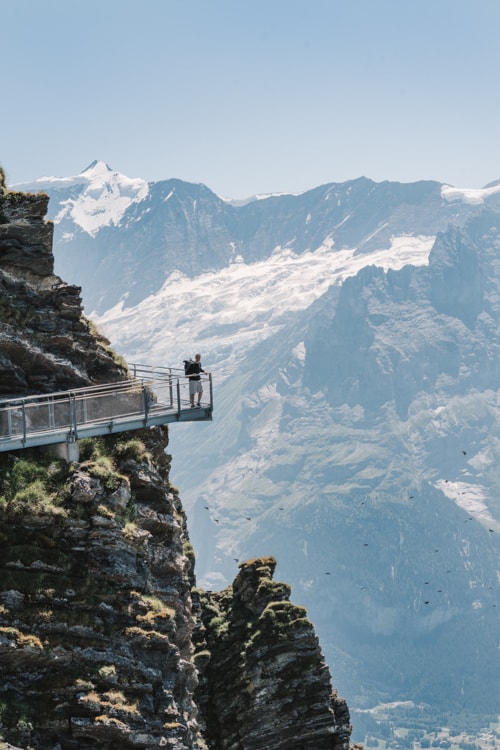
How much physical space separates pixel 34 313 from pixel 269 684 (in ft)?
71.7

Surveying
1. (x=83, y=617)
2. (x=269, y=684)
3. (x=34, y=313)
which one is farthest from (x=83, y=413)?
(x=269, y=684)

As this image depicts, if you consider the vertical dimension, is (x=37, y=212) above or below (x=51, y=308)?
above

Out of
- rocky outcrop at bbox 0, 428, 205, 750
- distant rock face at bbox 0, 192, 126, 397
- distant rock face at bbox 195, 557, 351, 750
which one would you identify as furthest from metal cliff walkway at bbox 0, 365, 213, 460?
distant rock face at bbox 195, 557, 351, 750

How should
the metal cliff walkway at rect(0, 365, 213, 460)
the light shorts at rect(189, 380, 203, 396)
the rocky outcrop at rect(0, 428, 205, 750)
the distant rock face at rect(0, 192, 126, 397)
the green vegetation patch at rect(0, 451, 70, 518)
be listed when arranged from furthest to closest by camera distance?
the light shorts at rect(189, 380, 203, 396) < the distant rock face at rect(0, 192, 126, 397) < the metal cliff walkway at rect(0, 365, 213, 460) < the green vegetation patch at rect(0, 451, 70, 518) < the rocky outcrop at rect(0, 428, 205, 750)

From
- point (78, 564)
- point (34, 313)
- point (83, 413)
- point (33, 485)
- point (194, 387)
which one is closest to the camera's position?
point (78, 564)

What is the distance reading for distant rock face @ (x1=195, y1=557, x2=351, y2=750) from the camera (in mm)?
48312

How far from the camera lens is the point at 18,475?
33156 millimetres

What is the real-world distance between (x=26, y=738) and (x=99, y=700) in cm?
231

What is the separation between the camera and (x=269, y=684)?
4894 cm

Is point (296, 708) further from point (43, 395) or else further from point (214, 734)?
point (43, 395)

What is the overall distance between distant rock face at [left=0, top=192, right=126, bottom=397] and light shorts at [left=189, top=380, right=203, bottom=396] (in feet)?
19.5

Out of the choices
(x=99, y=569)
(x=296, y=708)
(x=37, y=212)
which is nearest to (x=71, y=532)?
(x=99, y=569)

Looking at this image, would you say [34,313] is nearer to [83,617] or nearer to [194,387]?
[194,387]

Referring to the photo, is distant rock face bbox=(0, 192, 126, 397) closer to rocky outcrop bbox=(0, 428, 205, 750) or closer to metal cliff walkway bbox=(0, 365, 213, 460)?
metal cliff walkway bbox=(0, 365, 213, 460)
